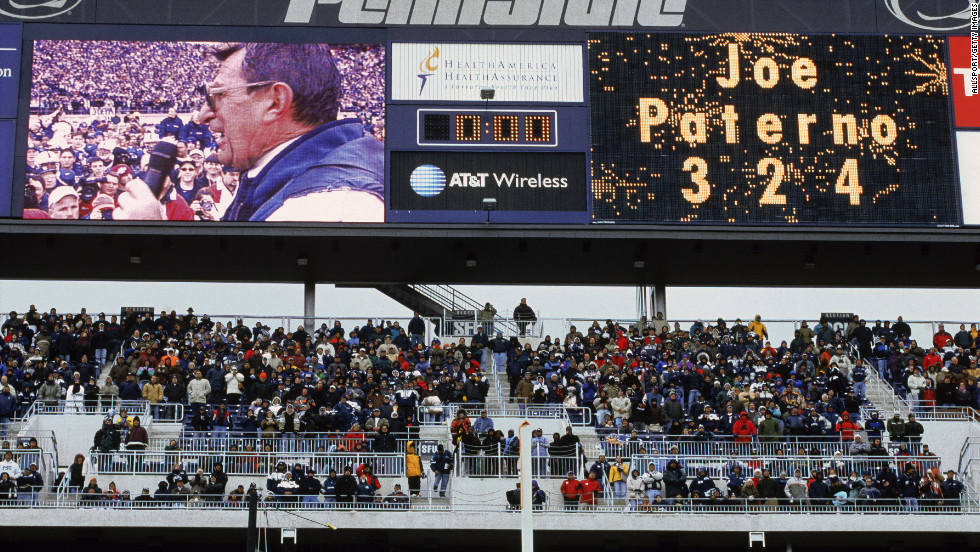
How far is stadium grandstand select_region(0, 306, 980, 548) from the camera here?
76.0 ft

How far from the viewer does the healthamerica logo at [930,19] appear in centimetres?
2927

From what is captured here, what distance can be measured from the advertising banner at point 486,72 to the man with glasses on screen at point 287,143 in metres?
1.32

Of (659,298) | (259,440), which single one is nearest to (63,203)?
(259,440)

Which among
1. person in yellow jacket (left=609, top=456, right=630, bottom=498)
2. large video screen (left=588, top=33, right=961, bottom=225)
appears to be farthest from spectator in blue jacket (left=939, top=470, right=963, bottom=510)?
large video screen (left=588, top=33, right=961, bottom=225)

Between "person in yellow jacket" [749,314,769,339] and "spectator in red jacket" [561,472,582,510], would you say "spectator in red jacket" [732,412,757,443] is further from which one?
"person in yellow jacket" [749,314,769,339]

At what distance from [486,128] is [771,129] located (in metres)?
5.41

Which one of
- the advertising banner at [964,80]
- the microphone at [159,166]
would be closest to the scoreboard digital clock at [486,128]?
the microphone at [159,166]

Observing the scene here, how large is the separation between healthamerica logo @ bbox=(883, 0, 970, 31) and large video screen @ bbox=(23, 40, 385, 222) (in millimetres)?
10080

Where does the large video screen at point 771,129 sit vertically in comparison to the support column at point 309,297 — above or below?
above

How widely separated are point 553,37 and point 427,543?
10365 mm

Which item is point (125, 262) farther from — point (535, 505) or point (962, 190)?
point (962, 190)

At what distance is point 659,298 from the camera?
102 ft

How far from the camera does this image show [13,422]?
25188 mm

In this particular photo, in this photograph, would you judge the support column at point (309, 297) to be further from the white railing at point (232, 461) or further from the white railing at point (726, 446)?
the white railing at point (726, 446)
